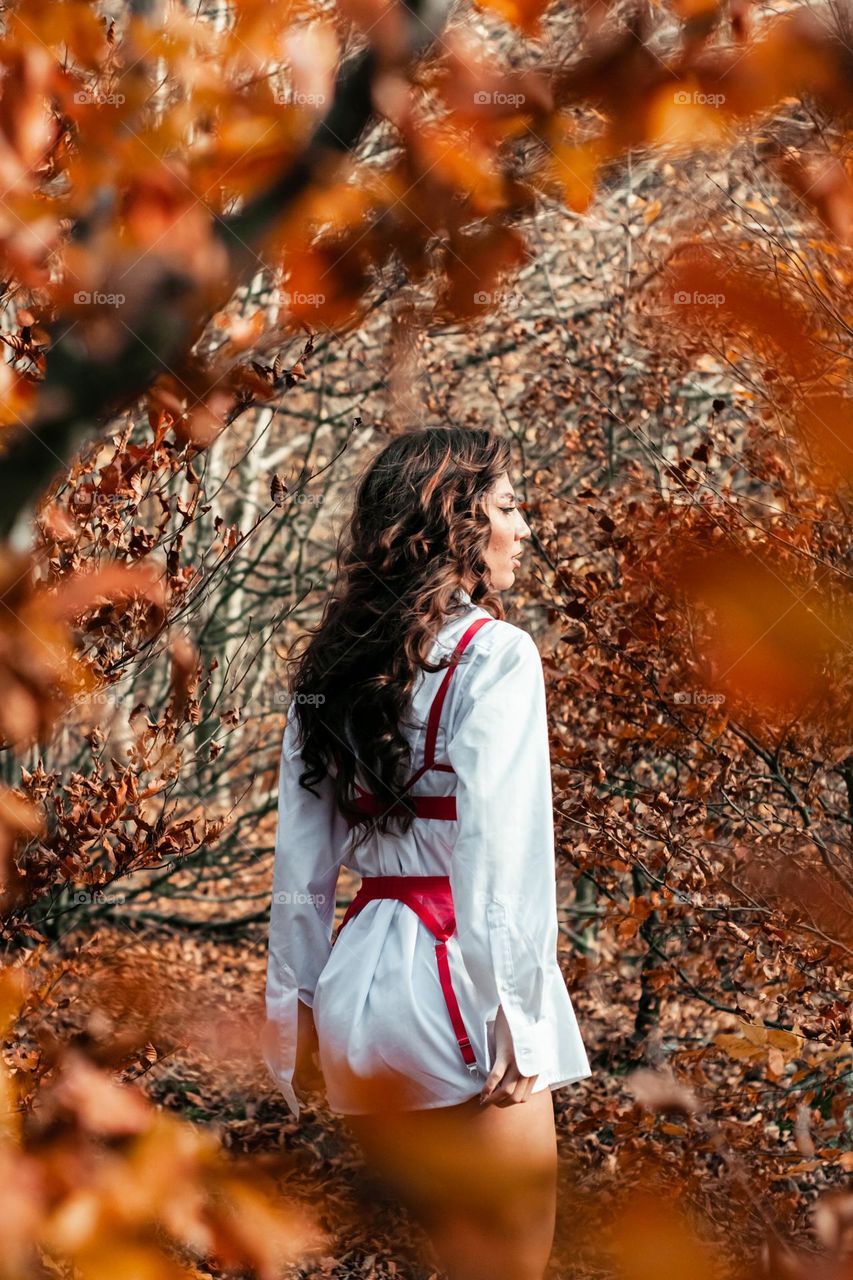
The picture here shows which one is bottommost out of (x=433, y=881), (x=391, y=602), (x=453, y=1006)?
(x=453, y=1006)

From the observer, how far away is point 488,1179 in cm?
193

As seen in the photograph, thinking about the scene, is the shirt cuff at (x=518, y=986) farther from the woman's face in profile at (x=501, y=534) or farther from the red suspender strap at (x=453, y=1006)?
the woman's face in profile at (x=501, y=534)

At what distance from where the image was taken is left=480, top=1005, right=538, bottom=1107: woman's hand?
1.89 metres

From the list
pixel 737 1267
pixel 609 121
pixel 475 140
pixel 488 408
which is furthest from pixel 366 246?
pixel 488 408

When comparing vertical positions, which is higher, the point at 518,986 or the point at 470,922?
the point at 470,922

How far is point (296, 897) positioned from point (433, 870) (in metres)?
0.29

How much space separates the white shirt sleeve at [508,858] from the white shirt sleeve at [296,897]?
0.37 m

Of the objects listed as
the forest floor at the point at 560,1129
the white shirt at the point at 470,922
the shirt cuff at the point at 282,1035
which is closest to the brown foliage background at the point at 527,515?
the forest floor at the point at 560,1129

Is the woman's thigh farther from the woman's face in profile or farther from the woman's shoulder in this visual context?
the woman's face in profile

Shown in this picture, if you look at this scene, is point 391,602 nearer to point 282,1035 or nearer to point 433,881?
point 433,881

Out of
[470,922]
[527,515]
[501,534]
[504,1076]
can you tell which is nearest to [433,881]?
[470,922]

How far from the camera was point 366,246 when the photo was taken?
223cm

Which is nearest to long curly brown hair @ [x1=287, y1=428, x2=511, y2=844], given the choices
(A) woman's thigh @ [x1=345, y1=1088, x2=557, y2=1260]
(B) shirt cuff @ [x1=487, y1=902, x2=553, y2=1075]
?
(B) shirt cuff @ [x1=487, y1=902, x2=553, y2=1075]

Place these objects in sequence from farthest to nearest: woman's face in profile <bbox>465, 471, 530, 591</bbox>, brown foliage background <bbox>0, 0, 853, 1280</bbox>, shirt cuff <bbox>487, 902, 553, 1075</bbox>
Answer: woman's face in profile <bbox>465, 471, 530, 591</bbox>
shirt cuff <bbox>487, 902, 553, 1075</bbox>
brown foliage background <bbox>0, 0, 853, 1280</bbox>
